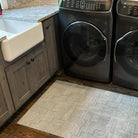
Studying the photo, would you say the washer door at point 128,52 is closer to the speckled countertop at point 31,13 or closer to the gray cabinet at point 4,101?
the speckled countertop at point 31,13

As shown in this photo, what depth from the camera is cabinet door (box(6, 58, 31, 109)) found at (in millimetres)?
1807

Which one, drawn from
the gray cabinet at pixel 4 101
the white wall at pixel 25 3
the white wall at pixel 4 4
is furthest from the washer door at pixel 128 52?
the white wall at pixel 4 4

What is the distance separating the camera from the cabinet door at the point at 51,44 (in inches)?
86.6

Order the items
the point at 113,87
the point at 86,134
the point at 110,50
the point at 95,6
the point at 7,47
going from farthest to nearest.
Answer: the point at 113,87 → the point at 110,50 → the point at 95,6 → the point at 86,134 → the point at 7,47

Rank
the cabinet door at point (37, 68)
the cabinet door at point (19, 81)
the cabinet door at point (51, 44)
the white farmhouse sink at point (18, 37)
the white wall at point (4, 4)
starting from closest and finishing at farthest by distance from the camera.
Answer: the white farmhouse sink at point (18, 37) → the cabinet door at point (19, 81) → the cabinet door at point (37, 68) → the cabinet door at point (51, 44) → the white wall at point (4, 4)

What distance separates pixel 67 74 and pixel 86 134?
1.05 meters

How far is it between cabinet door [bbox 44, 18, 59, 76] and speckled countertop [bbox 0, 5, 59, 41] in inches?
3.6

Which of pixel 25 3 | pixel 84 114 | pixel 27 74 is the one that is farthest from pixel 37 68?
pixel 25 3

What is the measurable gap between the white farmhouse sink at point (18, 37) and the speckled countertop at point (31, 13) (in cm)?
7

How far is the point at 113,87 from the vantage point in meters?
2.38

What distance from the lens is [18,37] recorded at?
1.73 metres

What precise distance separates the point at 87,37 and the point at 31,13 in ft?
2.40

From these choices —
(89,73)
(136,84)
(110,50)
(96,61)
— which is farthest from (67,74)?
(136,84)

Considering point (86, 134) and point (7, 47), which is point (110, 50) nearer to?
point (86, 134)
